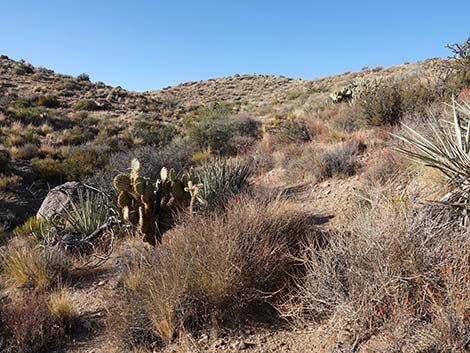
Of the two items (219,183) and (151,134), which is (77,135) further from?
(219,183)

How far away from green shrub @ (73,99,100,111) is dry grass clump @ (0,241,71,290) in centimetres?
1959

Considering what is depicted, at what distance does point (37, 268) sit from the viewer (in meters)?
4.18

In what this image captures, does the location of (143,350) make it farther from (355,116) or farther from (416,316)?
(355,116)

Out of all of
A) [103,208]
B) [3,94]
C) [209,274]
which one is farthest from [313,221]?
[3,94]

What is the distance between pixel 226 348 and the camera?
2.77 m

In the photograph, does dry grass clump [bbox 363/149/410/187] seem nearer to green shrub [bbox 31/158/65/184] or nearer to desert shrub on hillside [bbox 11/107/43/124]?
green shrub [bbox 31/158/65/184]

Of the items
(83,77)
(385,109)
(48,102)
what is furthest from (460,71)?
(83,77)

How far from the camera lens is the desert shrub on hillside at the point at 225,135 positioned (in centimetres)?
1210

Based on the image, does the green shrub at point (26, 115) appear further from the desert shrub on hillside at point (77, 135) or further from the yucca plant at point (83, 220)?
the yucca plant at point (83, 220)

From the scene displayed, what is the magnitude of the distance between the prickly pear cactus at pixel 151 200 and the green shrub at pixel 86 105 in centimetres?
1929

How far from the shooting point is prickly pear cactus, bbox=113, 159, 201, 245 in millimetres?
4656

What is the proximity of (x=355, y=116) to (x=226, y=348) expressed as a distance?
338 inches

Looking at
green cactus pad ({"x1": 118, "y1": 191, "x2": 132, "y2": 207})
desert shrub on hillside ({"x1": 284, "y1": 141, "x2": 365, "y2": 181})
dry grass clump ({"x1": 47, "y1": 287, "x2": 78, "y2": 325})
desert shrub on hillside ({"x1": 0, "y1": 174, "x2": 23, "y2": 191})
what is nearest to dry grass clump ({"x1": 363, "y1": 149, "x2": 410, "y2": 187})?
desert shrub on hillside ({"x1": 284, "y1": 141, "x2": 365, "y2": 181})

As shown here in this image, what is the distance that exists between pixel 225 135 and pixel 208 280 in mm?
10263
